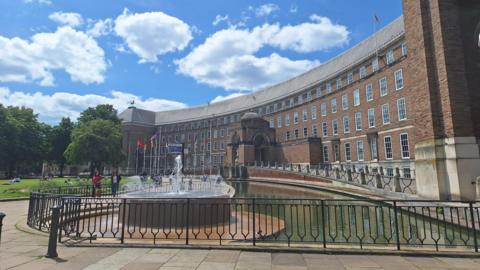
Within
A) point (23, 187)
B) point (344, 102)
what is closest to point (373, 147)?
point (344, 102)

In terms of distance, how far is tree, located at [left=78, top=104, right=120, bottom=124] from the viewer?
65256mm

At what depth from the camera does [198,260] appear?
20.0 ft

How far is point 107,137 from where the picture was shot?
5412cm

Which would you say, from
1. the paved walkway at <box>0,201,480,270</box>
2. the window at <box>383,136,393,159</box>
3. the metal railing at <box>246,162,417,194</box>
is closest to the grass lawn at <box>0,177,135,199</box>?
the paved walkway at <box>0,201,480,270</box>

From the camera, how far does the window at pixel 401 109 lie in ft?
107

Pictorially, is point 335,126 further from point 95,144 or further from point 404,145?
point 95,144

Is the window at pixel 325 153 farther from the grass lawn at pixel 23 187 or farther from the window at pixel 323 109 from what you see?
the grass lawn at pixel 23 187

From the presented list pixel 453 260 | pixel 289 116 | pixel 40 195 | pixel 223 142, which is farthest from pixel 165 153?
pixel 453 260

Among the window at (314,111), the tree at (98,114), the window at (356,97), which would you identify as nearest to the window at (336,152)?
the window at (356,97)

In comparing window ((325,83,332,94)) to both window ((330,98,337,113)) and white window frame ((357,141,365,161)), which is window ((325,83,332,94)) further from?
white window frame ((357,141,365,161))

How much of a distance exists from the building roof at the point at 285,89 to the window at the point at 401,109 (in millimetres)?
8020

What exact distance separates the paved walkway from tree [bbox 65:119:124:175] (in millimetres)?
48511

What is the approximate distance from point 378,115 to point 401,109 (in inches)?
160

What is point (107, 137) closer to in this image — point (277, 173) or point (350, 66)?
point (277, 173)
